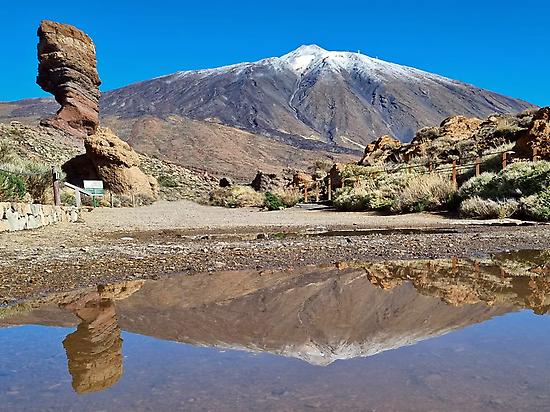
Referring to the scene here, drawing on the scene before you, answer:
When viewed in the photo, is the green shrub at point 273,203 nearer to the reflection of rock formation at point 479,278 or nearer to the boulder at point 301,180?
the boulder at point 301,180

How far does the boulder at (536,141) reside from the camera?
17016 mm

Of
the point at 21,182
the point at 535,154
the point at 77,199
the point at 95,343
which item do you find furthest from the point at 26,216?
the point at 535,154

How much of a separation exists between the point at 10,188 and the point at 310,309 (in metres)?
9.63

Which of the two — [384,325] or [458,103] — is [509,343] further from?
[458,103]

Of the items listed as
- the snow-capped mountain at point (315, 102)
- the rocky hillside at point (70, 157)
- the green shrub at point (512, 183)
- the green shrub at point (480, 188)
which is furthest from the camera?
the snow-capped mountain at point (315, 102)

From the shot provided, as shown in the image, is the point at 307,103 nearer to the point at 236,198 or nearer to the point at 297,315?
the point at 236,198

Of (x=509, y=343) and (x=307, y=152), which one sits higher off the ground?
(x=307, y=152)

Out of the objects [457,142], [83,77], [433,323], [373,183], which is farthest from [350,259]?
[83,77]

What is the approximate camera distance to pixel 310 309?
147 inches

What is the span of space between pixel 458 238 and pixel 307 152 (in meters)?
70.5

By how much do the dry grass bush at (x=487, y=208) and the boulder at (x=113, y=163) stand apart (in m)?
14.9

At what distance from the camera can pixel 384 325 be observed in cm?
330

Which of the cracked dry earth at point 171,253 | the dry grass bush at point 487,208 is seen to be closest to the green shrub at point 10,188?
the cracked dry earth at point 171,253

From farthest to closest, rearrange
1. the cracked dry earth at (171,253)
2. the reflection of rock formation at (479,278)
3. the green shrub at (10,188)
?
the green shrub at (10,188), the cracked dry earth at (171,253), the reflection of rock formation at (479,278)
